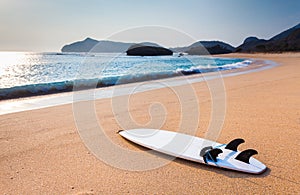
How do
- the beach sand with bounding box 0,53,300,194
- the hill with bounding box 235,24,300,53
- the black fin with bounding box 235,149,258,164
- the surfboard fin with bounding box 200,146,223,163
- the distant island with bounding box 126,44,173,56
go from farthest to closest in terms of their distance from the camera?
the hill with bounding box 235,24,300,53 < the distant island with bounding box 126,44,173,56 < the surfboard fin with bounding box 200,146,223,163 < the black fin with bounding box 235,149,258,164 < the beach sand with bounding box 0,53,300,194

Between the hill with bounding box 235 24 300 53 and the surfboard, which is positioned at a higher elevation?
the hill with bounding box 235 24 300 53

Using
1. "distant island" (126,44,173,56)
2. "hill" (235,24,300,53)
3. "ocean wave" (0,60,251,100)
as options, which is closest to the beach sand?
"distant island" (126,44,173,56)

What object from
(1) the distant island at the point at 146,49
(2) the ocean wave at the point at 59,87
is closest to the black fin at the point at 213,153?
(1) the distant island at the point at 146,49

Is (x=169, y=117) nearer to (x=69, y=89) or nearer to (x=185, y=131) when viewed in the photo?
(x=185, y=131)

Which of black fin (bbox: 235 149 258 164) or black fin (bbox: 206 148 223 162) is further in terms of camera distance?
black fin (bbox: 206 148 223 162)

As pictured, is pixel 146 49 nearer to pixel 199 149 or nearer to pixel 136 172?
pixel 199 149

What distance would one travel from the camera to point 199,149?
2.47 metres

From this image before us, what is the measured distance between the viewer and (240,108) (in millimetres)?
4504

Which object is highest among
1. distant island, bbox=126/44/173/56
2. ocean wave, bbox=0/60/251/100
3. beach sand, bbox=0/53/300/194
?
distant island, bbox=126/44/173/56

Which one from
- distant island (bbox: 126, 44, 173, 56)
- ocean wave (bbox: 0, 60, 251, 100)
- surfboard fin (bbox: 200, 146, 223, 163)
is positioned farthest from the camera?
ocean wave (bbox: 0, 60, 251, 100)

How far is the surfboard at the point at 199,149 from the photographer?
6.91ft

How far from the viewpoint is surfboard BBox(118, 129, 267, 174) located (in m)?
2.11

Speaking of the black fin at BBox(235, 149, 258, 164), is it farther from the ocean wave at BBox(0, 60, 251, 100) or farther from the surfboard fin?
the ocean wave at BBox(0, 60, 251, 100)

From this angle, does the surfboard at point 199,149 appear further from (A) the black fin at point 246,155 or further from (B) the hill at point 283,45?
(B) the hill at point 283,45
